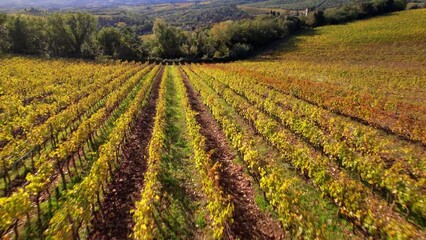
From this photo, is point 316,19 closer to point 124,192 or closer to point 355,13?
point 355,13

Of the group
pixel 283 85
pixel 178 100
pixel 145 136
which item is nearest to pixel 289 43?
pixel 283 85

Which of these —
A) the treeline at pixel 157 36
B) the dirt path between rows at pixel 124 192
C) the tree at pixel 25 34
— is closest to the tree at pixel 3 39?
the treeline at pixel 157 36

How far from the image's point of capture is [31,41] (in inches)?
2635

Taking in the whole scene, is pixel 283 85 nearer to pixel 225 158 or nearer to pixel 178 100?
pixel 178 100

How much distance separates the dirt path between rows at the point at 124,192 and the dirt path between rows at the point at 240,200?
11.4 ft

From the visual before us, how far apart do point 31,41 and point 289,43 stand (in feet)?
235

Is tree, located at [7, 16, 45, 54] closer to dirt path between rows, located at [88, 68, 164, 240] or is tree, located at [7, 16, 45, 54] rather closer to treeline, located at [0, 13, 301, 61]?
treeline, located at [0, 13, 301, 61]

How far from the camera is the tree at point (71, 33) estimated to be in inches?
2601

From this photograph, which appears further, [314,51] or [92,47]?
[92,47]

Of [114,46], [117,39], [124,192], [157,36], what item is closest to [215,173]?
[124,192]

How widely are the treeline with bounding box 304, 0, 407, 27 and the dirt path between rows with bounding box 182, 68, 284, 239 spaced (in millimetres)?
86204

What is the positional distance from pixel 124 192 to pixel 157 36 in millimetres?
73567

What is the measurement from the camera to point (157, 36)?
76.8 meters

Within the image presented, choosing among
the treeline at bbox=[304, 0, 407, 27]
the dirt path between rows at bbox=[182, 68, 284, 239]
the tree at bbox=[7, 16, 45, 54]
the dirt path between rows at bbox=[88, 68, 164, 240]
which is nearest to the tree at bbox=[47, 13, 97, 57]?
the tree at bbox=[7, 16, 45, 54]
